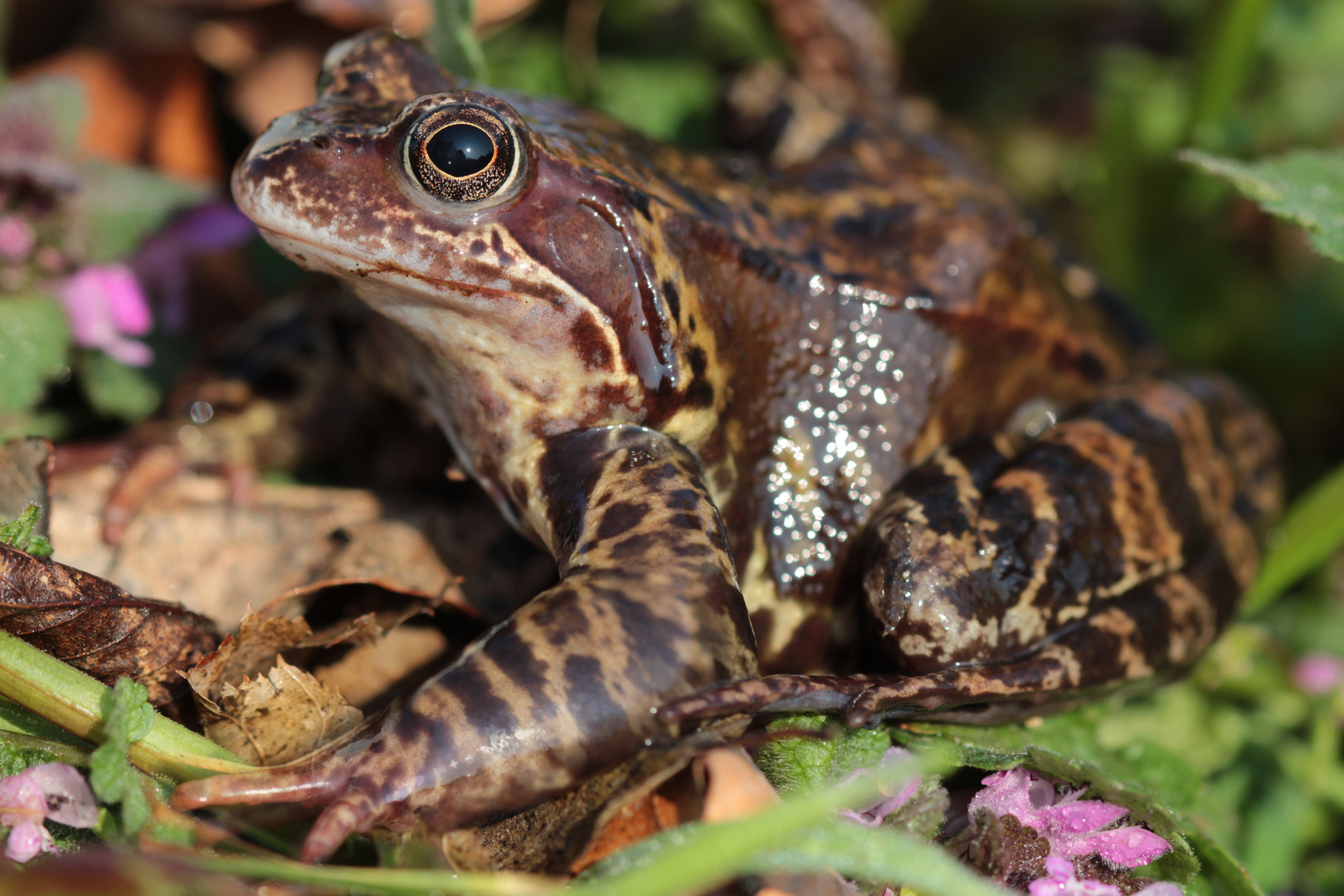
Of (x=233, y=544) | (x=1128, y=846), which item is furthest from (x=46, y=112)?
(x=1128, y=846)

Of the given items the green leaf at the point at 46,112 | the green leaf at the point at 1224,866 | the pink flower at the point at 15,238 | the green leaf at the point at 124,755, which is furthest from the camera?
the green leaf at the point at 46,112

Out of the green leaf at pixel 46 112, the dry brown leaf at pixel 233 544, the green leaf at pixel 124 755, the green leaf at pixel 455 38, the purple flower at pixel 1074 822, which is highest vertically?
the green leaf at pixel 455 38

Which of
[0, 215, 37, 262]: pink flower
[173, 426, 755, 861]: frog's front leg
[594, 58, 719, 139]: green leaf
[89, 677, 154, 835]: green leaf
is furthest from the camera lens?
[594, 58, 719, 139]: green leaf

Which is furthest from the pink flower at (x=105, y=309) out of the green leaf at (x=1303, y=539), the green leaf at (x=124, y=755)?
the green leaf at (x=1303, y=539)

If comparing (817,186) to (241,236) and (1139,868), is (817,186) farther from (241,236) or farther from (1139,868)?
(1139,868)

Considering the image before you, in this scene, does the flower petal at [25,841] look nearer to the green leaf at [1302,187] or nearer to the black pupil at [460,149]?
the black pupil at [460,149]

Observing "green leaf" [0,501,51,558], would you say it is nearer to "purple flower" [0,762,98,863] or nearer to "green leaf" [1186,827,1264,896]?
"purple flower" [0,762,98,863]

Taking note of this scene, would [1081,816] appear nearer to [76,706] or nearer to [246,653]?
[246,653]

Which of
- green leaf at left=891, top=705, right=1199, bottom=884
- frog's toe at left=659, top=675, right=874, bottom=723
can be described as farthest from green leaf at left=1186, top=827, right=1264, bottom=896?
frog's toe at left=659, top=675, right=874, bottom=723

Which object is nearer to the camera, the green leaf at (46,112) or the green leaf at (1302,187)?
the green leaf at (1302,187)
